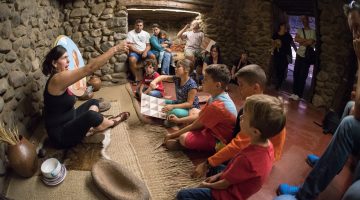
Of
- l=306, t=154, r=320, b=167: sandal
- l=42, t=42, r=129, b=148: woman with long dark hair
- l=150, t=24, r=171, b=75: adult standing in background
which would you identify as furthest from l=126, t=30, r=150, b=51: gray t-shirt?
l=306, t=154, r=320, b=167: sandal

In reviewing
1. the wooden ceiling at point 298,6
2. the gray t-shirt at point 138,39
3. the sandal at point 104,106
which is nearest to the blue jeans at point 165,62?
the gray t-shirt at point 138,39

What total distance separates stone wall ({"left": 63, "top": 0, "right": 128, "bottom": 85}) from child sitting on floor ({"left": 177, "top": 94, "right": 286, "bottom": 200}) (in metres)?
3.42

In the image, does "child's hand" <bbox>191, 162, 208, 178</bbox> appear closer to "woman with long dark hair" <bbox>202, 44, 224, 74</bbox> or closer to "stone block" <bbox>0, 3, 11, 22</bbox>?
"stone block" <bbox>0, 3, 11, 22</bbox>

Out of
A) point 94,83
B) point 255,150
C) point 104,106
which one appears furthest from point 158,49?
point 255,150

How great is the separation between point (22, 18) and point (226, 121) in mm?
2036

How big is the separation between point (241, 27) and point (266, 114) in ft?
15.4

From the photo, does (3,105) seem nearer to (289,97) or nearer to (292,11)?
(289,97)

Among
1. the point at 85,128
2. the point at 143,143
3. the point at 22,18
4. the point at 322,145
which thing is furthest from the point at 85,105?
the point at 322,145

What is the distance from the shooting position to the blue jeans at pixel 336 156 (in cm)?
164

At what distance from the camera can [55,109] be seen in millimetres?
2150

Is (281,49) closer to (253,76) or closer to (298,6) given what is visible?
(298,6)

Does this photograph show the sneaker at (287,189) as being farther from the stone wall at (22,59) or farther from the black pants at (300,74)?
the black pants at (300,74)

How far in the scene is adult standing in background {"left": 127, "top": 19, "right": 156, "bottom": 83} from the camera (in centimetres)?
453

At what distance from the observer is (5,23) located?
201 cm
